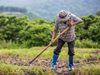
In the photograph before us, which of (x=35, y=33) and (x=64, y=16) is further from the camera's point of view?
(x=35, y=33)

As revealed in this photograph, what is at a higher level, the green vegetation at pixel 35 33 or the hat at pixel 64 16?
the hat at pixel 64 16

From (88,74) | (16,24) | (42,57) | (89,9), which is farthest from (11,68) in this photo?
(89,9)

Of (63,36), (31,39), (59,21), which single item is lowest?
(31,39)

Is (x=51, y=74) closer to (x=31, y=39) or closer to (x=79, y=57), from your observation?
(x=79, y=57)

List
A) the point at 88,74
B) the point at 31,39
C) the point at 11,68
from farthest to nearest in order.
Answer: the point at 31,39, the point at 88,74, the point at 11,68

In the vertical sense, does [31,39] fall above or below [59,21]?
below

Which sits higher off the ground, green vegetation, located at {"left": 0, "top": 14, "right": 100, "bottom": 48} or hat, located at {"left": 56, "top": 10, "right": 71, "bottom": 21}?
hat, located at {"left": 56, "top": 10, "right": 71, "bottom": 21}

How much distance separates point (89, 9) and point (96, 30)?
1921 cm

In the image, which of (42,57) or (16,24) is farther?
(16,24)

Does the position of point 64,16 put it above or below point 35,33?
above

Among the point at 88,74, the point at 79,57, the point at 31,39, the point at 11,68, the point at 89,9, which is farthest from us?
the point at 89,9

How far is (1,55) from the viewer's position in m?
7.74

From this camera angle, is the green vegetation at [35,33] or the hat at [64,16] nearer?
the hat at [64,16]

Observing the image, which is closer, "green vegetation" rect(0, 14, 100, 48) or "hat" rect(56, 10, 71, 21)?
"hat" rect(56, 10, 71, 21)
